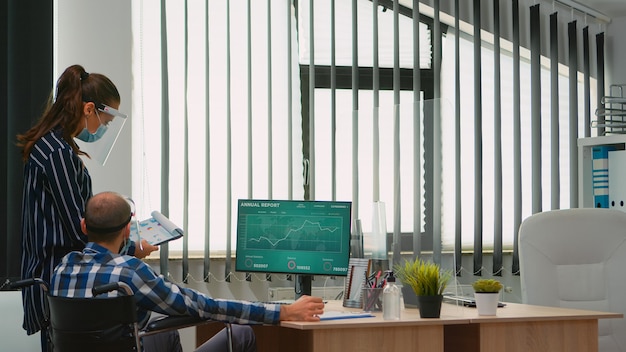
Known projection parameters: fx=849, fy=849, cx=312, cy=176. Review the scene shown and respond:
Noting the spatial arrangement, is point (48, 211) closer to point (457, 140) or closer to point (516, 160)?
point (457, 140)

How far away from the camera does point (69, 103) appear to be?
114 inches

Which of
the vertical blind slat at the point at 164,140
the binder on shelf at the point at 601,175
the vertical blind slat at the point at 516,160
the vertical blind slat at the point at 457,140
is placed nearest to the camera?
the vertical blind slat at the point at 164,140

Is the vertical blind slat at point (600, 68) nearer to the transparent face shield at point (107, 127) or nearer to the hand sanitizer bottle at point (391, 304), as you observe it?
the hand sanitizer bottle at point (391, 304)

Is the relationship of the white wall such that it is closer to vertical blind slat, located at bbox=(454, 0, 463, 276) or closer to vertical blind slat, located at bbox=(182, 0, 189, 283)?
vertical blind slat, located at bbox=(454, 0, 463, 276)

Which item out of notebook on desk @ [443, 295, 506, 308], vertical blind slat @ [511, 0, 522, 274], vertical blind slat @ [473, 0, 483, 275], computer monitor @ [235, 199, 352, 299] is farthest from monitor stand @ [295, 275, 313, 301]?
vertical blind slat @ [511, 0, 522, 274]

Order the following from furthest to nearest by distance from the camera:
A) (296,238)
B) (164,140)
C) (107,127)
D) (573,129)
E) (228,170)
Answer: (573,129), (228,170), (164,140), (296,238), (107,127)

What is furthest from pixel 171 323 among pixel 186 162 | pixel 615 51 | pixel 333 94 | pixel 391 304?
pixel 615 51

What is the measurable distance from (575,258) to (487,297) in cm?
86

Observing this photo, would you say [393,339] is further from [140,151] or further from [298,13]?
[298,13]

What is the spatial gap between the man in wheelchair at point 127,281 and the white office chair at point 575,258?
1218mm

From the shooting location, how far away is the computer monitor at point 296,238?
333cm

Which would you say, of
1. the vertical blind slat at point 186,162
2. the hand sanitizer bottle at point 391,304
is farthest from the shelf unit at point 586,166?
the hand sanitizer bottle at point 391,304

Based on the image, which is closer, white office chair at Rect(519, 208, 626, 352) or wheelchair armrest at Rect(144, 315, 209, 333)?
wheelchair armrest at Rect(144, 315, 209, 333)

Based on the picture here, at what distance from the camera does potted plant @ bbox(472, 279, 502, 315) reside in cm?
284
